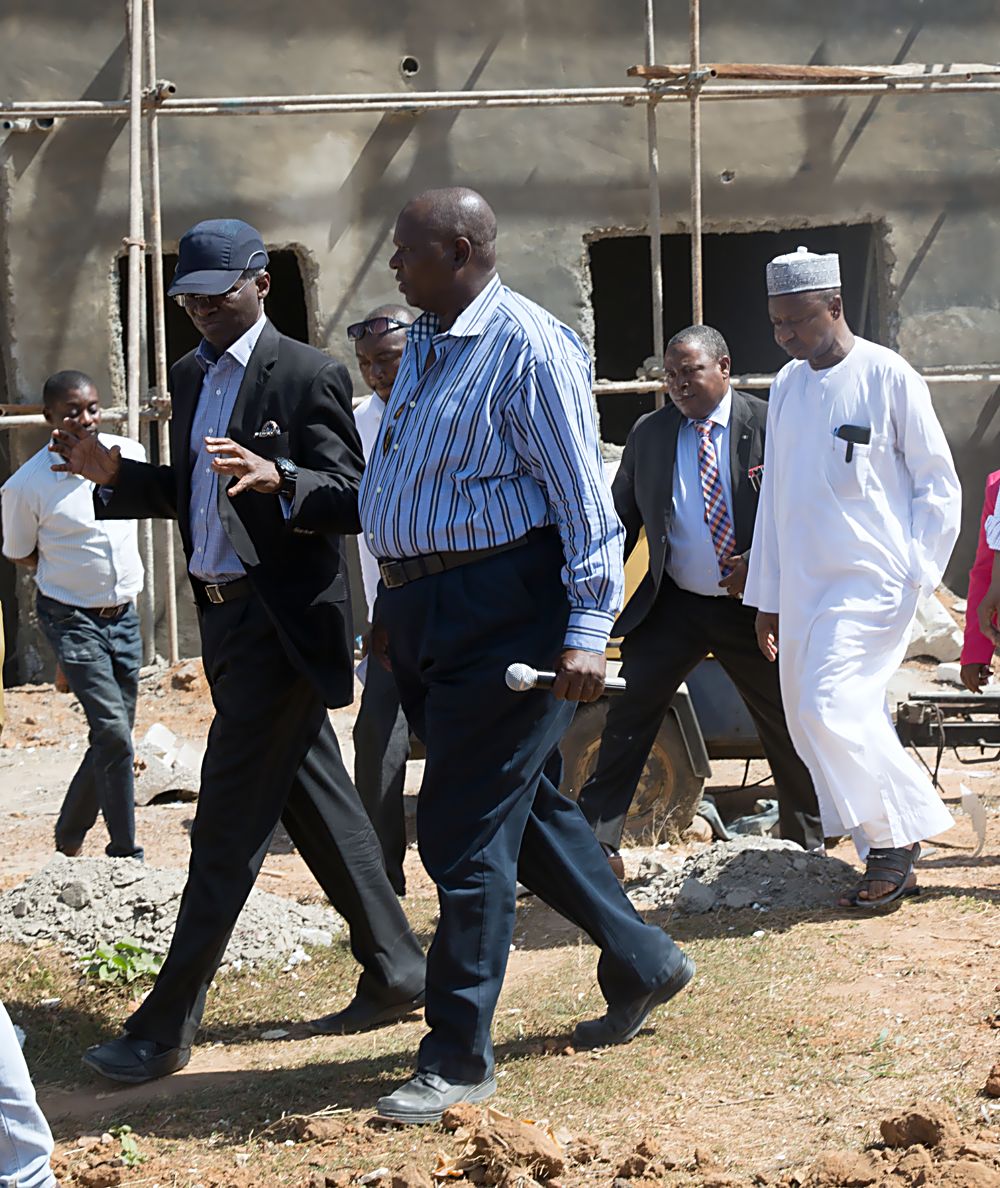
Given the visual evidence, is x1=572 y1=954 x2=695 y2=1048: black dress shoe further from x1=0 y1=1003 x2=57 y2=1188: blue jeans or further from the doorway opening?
the doorway opening

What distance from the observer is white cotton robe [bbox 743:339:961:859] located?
5668mm

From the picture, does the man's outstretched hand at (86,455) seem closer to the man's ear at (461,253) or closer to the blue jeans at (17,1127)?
the man's ear at (461,253)

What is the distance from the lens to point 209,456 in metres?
4.67

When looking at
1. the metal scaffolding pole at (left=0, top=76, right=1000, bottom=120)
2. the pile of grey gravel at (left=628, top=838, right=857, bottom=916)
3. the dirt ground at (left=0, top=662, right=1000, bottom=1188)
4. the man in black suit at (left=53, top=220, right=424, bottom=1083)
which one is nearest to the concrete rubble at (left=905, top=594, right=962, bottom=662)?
the metal scaffolding pole at (left=0, top=76, right=1000, bottom=120)

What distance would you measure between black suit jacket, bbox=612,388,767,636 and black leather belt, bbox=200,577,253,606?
219cm

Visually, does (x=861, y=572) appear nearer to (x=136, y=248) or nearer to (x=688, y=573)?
(x=688, y=573)

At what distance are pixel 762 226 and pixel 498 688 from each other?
9.94 m

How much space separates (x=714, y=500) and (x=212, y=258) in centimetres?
271

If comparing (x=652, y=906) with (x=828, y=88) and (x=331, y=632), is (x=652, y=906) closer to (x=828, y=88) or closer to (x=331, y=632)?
(x=331, y=632)

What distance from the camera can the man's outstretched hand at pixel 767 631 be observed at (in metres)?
6.07

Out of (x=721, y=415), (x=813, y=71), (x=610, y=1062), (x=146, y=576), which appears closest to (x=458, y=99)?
(x=813, y=71)

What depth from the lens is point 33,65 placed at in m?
12.8

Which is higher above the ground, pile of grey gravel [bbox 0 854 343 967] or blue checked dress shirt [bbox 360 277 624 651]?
blue checked dress shirt [bbox 360 277 624 651]

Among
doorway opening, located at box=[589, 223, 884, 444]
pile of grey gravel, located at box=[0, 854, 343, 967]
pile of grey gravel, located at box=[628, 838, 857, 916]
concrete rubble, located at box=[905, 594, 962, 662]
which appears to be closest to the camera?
pile of grey gravel, located at box=[0, 854, 343, 967]
